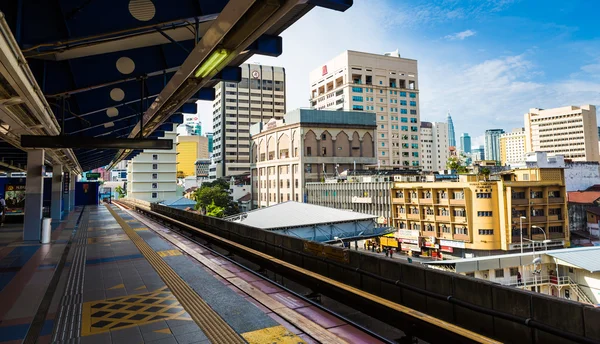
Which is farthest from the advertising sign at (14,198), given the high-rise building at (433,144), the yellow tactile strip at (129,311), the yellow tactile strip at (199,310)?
the high-rise building at (433,144)

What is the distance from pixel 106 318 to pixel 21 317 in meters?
1.59

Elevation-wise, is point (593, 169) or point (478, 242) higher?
point (593, 169)

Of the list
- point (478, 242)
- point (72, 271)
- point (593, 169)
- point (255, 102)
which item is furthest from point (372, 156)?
point (72, 271)

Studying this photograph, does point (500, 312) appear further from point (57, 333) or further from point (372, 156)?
point (372, 156)

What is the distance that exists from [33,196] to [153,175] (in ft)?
196

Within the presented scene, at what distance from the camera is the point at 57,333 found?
201 inches

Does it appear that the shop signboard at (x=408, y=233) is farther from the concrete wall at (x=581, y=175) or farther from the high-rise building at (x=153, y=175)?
the high-rise building at (x=153, y=175)

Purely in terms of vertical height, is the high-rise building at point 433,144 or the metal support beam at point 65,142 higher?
the high-rise building at point 433,144

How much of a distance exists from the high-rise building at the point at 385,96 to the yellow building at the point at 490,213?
153 ft

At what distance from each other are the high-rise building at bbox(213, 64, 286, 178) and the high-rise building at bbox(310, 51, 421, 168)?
97.2ft

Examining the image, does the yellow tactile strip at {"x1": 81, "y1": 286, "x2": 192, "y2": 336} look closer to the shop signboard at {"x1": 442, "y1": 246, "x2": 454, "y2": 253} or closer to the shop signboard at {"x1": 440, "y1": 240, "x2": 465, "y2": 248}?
the shop signboard at {"x1": 440, "y1": 240, "x2": 465, "y2": 248}

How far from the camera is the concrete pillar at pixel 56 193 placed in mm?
22212

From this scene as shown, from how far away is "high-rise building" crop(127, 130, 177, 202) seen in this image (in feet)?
227

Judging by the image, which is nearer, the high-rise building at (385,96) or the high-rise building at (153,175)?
the high-rise building at (153,175)
